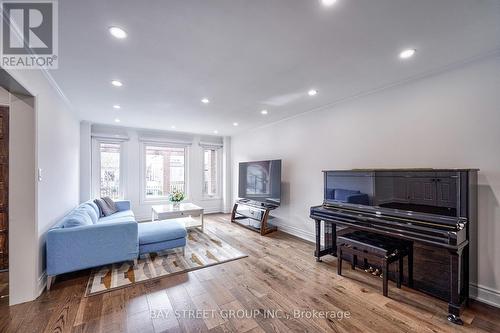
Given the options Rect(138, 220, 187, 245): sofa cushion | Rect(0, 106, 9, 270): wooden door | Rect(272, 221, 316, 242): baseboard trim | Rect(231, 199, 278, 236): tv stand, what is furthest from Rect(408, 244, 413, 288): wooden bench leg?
Rect(0, 106, 9, 270): wooden door

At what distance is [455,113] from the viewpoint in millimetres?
2367

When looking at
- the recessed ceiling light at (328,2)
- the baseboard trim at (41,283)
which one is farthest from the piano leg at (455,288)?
the baseboard trim at (41,283)

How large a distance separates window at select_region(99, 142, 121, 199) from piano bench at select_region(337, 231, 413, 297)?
539 cm

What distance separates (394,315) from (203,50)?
3126mm

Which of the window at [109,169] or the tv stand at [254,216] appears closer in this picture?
the tv stand at [254,216]

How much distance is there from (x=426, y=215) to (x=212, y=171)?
557 cm

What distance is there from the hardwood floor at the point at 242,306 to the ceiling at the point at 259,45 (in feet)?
8.27

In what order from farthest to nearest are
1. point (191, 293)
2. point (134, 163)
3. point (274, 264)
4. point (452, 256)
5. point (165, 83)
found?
point (134, 163) → point (274, 264) → point (165, 83) → point (191, 293) → point (452, 256)

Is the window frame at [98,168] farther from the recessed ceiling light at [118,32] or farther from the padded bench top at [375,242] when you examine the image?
the padded bench top at [375,242]

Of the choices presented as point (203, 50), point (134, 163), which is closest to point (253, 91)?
point (203, 50)

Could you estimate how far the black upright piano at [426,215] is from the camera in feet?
6.49

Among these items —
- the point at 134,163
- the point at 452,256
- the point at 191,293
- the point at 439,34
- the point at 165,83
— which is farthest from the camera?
the point at 134,163

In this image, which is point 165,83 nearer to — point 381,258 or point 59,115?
point 59,115

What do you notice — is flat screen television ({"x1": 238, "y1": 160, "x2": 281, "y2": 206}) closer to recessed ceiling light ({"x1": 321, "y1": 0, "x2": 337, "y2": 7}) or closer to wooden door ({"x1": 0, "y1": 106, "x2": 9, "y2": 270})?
recessed ceiling light ({"x1": 321, "y1": 0, "x2": 337, "y2": 7})
